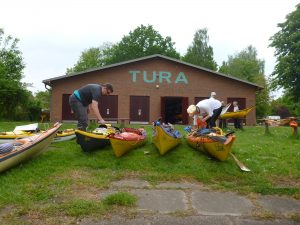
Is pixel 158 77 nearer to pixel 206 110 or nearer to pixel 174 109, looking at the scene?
pixel 174 109

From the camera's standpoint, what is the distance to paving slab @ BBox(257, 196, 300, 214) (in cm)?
525

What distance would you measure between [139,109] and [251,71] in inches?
1548

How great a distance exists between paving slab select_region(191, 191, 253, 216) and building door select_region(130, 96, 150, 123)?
18.9 meters

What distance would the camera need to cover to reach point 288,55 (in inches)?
1083

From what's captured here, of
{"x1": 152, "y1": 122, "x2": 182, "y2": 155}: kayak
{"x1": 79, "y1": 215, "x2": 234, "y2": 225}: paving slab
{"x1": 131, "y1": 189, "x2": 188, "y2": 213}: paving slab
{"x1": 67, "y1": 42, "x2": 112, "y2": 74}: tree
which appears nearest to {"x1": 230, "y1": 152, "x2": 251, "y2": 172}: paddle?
{"x1": 152, "y1": 122, "x2": 182, "y2": 155}: kayak

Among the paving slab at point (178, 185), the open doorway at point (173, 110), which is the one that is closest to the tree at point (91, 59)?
the open doorway at point (173, 110)

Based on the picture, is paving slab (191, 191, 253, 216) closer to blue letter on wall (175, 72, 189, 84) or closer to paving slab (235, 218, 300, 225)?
paving slab (235, 218, 300, 225)

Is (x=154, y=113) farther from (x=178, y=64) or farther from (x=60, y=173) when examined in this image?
(x=60, y=173)

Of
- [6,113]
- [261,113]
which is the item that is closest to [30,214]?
[6,113]

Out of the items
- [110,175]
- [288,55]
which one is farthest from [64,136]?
[288,55]

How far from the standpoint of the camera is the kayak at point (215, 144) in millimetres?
7854

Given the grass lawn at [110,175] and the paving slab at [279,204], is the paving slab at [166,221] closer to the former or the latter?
the grass lawn at [110,175]

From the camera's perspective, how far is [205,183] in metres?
6.89

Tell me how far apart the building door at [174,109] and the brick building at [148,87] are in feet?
0.23
